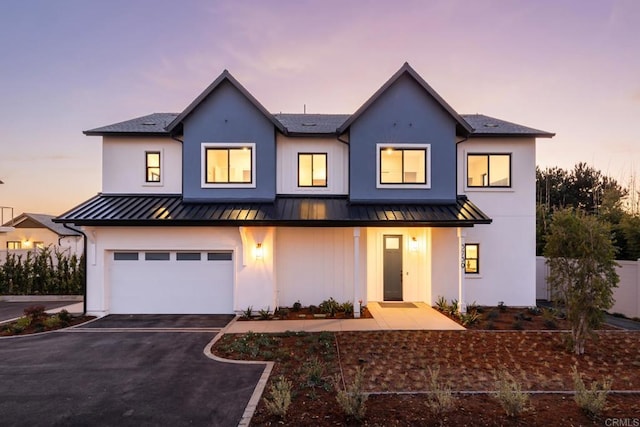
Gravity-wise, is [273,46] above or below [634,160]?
above

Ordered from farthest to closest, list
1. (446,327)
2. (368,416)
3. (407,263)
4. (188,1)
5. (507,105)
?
(507,105) → (188,1) → (407,263) → (446,327) → (368,416)

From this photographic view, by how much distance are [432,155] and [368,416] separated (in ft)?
30.8

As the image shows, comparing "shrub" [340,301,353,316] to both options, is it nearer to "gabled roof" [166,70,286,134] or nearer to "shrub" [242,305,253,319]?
"shrub" [242,305,253,319]

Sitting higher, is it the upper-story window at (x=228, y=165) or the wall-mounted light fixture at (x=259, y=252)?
the upper-story window at (x=228, y=165)

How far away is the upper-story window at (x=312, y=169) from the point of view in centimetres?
1181

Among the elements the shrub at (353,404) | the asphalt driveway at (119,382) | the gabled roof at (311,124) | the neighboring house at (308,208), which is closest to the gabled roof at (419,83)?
the neighboring house at (308,208)

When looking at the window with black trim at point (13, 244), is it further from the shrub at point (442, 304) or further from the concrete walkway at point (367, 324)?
the shrub at point (442, 304)

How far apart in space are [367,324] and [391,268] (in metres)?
3.36

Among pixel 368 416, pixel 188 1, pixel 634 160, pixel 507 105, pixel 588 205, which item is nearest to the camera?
pixel 368 416

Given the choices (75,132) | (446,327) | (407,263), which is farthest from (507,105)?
(75,132)

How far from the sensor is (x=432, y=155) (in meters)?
11.2

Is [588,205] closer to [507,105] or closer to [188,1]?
[507,105]

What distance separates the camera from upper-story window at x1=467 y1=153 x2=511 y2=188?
38.7 ft

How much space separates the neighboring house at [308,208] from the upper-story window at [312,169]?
6 cm
